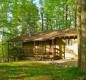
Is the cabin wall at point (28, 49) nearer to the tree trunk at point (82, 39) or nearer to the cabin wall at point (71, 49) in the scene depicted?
the cabin wall at point (71, 49)

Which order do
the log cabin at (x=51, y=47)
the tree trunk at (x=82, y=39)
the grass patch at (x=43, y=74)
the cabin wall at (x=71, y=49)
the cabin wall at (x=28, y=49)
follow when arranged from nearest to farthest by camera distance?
the grass patch at (x=43, y=74) → the tree trunk at (x=82, y=39) → the cabin wall at (x=71, y=49) → the log cabin at (x=51, y=47) → the cabin wall at (x=28, y=49)

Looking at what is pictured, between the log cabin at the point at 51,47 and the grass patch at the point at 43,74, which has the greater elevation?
the log cabin at the point at 51,47

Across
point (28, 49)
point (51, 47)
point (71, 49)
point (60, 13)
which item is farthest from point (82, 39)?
point (60, 13)

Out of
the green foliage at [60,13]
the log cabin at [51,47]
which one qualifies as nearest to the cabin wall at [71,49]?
the log cabin at [51,47]

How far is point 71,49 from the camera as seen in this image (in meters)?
34.1

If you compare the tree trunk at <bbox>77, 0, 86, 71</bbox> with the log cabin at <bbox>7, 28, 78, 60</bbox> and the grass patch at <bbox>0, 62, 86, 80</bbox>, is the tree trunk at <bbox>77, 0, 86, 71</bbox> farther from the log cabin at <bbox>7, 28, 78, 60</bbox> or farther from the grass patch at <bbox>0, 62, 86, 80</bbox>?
the log cabin at <bbox>7, 28, 78, 60</bbox>

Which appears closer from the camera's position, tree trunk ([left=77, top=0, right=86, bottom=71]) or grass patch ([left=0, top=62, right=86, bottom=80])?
grass patch ([left=0, top=62, right=86, bottom=80])

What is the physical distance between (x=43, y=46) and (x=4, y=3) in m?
22.4

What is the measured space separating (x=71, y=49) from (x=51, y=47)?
3152 mm

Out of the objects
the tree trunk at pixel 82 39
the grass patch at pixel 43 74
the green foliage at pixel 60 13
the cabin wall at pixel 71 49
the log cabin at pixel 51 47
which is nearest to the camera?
the grass patch at pixel 43 74

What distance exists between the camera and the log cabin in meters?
34.0

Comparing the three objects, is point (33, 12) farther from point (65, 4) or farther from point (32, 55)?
point (32, 55)

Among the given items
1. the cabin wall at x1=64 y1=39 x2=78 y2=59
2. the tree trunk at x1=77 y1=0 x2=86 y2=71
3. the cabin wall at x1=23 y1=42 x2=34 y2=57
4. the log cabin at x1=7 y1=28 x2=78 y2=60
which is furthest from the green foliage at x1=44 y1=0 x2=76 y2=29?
the tree trunk at x1=77 y1=0 x2=86 y2=71

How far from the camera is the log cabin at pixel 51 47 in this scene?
112ft
